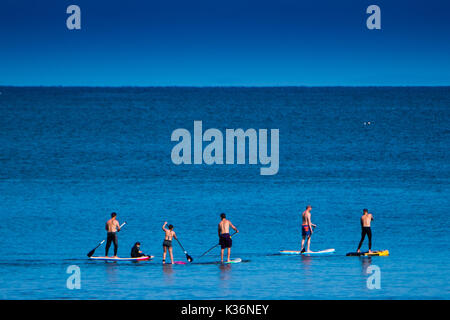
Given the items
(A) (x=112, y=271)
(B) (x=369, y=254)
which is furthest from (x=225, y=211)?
(A) (x=112, y=271)

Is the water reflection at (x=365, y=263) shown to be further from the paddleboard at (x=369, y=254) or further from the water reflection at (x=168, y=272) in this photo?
the water reflection at (x=168, y=272)

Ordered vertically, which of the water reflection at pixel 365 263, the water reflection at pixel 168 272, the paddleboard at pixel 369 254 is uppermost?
the paddleboard at pixel 369 254

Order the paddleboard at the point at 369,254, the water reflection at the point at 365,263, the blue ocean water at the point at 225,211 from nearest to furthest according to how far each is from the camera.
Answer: the blue ocean water at the point at 225,211, the water reflection at the point at 365,263, the paddleboard at the point at 369,254

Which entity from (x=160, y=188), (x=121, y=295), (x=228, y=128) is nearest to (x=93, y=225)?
(x=160, y=188)

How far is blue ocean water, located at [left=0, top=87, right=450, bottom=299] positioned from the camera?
23.6 meters

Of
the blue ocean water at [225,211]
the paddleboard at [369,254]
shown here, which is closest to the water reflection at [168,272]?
the blue ocean water at [225,211]

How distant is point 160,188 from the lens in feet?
178

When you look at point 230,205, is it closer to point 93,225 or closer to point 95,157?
point 93,225

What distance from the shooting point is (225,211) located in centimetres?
4484

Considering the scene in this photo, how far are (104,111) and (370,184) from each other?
106 metres

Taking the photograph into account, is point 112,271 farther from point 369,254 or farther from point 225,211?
point 225,211

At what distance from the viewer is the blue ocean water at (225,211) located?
2361cm

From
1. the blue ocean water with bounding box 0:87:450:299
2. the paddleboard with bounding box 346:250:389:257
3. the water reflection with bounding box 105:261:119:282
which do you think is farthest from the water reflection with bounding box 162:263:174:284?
the paddleboard with bounding box 346:250:389:257

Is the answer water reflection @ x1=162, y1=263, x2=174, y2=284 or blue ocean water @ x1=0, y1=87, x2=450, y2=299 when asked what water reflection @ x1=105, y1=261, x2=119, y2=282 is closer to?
blue ocean water @ x1=0, y1=87, x2=450, y2=299
